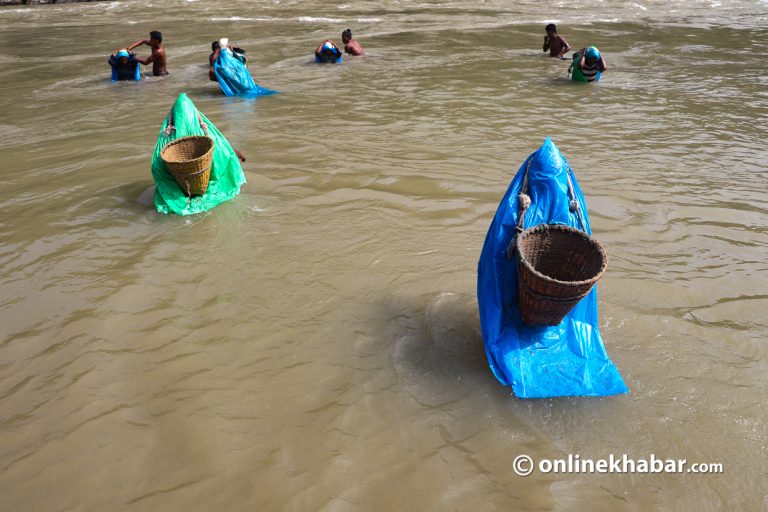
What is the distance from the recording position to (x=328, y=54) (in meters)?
11.8

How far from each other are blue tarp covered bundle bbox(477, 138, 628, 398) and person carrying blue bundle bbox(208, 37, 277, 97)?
773 cm

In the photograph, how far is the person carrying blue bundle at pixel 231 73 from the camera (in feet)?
31.1

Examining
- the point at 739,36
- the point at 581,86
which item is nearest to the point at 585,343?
the point at 581,86

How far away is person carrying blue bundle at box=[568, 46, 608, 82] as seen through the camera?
9.45 meters

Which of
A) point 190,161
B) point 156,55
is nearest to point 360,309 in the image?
point 190,161

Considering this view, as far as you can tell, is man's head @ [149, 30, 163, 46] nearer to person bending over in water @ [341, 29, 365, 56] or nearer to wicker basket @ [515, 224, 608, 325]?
person bending over in water @ [341, 29, 365, 56]

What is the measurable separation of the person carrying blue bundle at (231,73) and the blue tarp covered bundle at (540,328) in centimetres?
773

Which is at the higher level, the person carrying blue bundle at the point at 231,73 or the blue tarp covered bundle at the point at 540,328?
the person carrying blue bundle at the point at 231,73

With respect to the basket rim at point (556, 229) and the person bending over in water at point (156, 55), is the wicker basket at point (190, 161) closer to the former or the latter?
the basket rim at point (556, 229)

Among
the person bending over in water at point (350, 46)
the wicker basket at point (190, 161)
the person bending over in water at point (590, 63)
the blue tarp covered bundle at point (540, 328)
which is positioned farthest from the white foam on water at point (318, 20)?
the blue tarp covered bundle at point (540, 328)

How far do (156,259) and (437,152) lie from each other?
A: 12.4ft

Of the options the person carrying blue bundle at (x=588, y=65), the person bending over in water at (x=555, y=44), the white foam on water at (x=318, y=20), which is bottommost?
the person carrying blue bundle at (x=588, y=65)

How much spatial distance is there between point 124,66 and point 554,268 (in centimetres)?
1044

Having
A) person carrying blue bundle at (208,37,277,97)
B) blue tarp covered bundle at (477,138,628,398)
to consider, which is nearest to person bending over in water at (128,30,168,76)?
person carrying blue bundle at (208,37,277,97)
